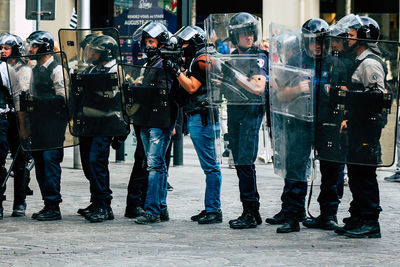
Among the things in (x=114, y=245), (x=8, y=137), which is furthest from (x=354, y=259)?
(x=8, y=137)

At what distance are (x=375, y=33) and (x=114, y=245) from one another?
108 inches


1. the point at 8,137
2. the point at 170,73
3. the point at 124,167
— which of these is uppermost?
the point at 170,73

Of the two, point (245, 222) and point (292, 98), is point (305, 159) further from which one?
point (245, 222)

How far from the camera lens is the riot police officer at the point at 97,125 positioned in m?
7.28

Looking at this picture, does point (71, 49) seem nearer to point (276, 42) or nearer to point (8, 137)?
point (8, 137)

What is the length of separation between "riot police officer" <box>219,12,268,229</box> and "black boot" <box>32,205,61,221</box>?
1.64m

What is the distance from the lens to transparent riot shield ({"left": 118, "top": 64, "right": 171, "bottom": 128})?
7.23 meters

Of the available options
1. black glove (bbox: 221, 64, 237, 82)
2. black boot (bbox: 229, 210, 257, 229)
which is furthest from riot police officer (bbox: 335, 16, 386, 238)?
black glove (bbox: 221, 64, 237, 82)

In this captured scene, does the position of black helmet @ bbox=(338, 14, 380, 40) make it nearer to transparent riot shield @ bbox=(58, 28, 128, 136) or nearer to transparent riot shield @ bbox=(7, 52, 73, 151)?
transparent riot shield @ bbox=(58, 28, 128, 136)

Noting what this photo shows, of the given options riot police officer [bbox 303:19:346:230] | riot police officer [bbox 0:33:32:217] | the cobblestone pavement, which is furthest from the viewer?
riot police officer [bbox 0:33:32:217]

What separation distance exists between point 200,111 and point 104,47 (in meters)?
1.05

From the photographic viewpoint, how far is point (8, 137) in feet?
25.8

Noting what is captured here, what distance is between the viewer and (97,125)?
7.32 m

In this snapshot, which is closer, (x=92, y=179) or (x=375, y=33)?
(x=375, y=33)
